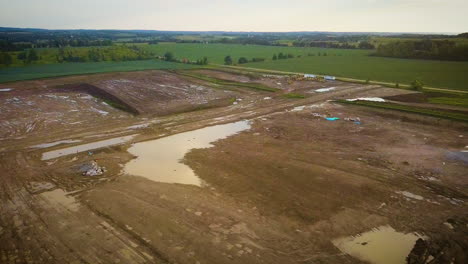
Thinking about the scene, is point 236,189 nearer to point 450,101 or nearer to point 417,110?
point 417,110

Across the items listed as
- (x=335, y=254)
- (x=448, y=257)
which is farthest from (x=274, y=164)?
(x=448, y=257)

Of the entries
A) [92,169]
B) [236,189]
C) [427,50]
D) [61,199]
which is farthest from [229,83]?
[427,50]

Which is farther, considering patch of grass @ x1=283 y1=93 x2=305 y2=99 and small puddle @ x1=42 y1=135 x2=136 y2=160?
patch of grass @ x1=283 y1=93 x2=305 y2=99

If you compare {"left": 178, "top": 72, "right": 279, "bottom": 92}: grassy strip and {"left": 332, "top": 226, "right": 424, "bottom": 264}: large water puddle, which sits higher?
{"left": 178, "top": 72, "right": 279, "bottom": 92}: grassy strip

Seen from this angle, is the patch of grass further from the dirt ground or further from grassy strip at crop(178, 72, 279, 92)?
the dirt ground

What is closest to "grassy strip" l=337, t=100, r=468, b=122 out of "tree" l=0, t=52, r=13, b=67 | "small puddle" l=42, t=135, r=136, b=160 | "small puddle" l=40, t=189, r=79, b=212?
"small puddle" l=42, t=135, r=136, b=160

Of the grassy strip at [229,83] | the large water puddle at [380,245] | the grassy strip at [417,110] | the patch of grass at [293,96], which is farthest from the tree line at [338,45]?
the large water puddle at [380,245]

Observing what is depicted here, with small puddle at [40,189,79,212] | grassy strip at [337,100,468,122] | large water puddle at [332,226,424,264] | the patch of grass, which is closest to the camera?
large water puddle at [332,226,424,264]

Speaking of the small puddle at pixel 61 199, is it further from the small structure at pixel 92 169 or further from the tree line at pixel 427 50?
the tree line at pixel 427 50

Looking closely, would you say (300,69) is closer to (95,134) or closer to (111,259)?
(95,134)
